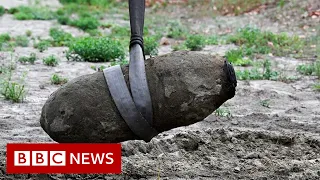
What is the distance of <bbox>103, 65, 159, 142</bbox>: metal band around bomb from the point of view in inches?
138

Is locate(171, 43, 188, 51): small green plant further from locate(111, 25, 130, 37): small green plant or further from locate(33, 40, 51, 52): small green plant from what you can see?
locate(33, 40, 51, 52): small green plant

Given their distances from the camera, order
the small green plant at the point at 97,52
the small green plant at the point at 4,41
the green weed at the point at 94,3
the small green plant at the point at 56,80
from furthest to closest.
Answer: the green weed at the point at 94,3, the small green plant at the point at 4,41, the small green plant at the point at 97,52, the small green plant at the point at 56,80

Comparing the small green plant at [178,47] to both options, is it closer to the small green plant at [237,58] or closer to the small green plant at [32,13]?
the small green plant at [237,58]

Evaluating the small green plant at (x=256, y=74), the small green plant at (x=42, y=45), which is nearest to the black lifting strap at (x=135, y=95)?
the small green plant at (x=256, y=74)

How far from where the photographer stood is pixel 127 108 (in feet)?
11.5

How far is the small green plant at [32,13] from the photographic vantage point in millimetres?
12945

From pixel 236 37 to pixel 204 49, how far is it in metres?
0.81

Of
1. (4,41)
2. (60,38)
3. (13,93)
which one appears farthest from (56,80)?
(60,38)

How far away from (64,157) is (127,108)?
42 centimetres

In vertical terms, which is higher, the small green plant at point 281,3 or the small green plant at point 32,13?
the small green plant at point 281,3

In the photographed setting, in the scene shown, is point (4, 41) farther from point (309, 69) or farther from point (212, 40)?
point (309, 69)

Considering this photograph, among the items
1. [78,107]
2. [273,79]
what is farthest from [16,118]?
[273,79]

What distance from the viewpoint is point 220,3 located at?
14.9m

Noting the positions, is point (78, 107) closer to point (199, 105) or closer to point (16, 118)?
point (199, 105)
